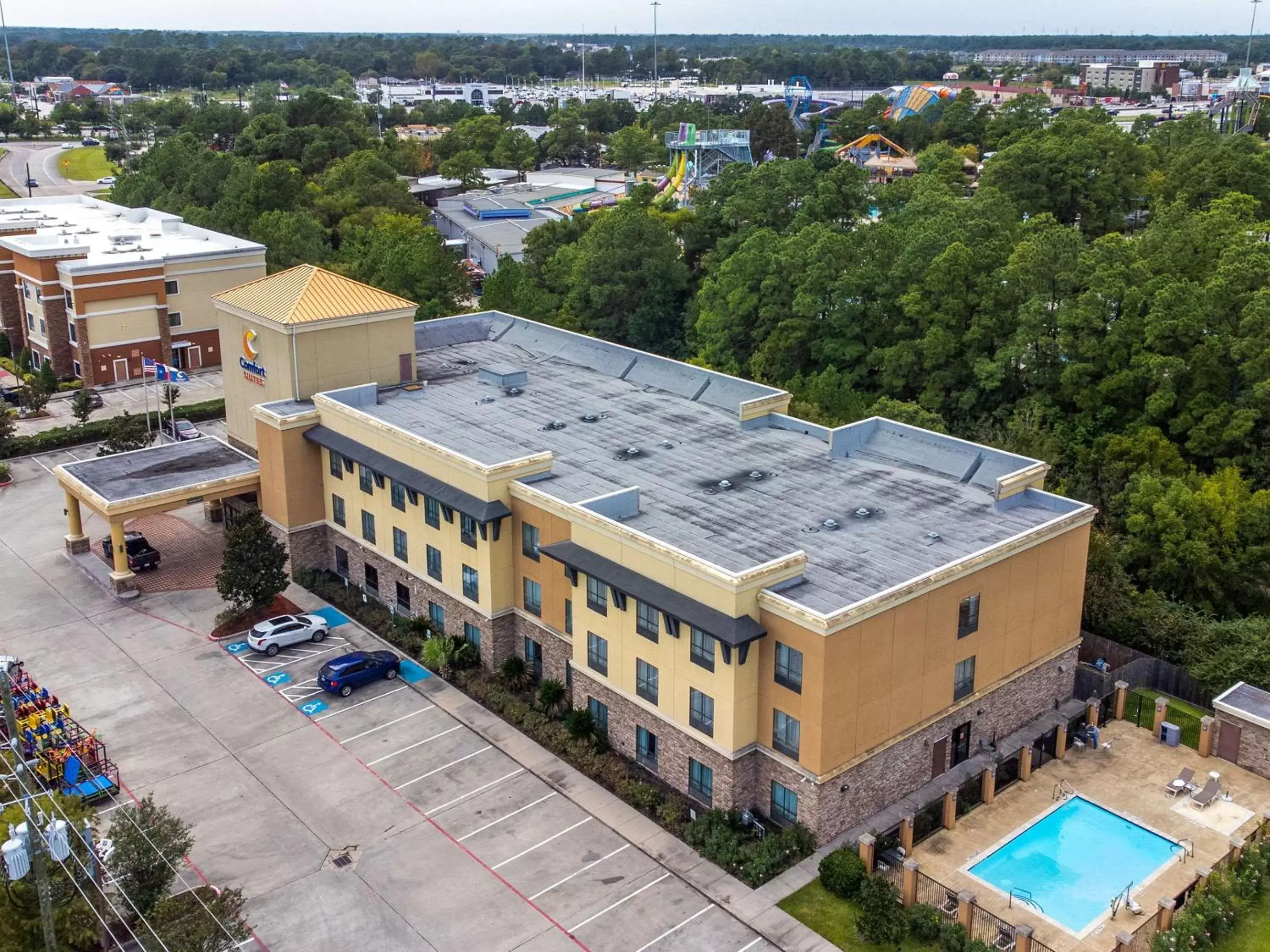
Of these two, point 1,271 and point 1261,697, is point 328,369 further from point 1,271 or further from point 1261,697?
point 1,271

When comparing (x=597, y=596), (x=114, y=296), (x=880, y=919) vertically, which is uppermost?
(x=114, y=296)

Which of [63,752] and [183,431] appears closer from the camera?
[63,752]

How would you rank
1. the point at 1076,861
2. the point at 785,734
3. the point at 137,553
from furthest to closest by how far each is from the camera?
the point at 137,553 < the point at 785,734 < the point at 1076,861

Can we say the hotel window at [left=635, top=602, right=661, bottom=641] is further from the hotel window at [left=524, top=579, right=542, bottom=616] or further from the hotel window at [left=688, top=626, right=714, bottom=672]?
the hotel window at [left=524, top=579, right=542, bottom=616]

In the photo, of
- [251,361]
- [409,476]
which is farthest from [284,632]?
[251,361]

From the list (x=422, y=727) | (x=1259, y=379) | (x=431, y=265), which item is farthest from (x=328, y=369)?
(x=1259, y=379)

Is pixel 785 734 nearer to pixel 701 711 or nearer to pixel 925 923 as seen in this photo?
pixel 701 711

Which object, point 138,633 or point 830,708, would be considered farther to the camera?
point 138,633

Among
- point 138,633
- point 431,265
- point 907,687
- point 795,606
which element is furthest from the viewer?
point 431,265
